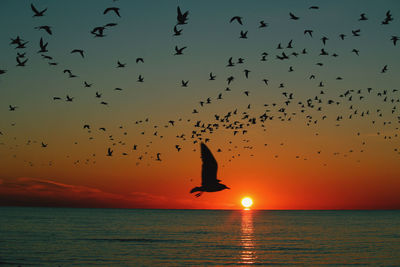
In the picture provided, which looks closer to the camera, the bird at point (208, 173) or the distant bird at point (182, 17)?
the bird at point (208, 173)

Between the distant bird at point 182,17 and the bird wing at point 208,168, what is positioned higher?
the distant bird at point 182,17

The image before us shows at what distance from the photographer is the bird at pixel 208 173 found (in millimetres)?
17453

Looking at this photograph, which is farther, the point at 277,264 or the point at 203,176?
the point at 277,264

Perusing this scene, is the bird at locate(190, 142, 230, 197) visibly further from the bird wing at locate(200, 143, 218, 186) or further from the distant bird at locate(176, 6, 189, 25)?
the distant bird at locate(176, 6, 189, 25)

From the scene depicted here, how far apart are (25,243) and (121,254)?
16580 mm

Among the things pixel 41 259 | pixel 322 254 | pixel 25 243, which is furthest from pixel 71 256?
pixel 322 254

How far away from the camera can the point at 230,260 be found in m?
51.2

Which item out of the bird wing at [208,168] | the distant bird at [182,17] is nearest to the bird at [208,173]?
the bird wing at [208,168]

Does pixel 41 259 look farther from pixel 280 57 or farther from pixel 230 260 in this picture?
pixel 280 57

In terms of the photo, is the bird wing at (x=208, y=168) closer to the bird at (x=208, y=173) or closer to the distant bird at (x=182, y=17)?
the bird at (x=208, y=173)

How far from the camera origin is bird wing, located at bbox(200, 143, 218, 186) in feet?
58.2

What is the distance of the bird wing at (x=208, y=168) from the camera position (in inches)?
699

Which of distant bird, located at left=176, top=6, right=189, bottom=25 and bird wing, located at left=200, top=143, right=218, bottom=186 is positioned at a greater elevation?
distant bird, located at left=176, top=6, right=189, bottom=25

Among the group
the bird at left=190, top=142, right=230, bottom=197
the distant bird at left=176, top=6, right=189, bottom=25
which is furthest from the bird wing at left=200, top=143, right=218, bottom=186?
the distant bird at left=176, top=6, right=189, bottom=25
